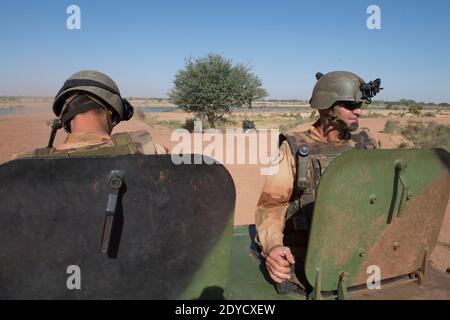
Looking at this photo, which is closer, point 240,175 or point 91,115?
point 91,115

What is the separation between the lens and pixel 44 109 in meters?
4.67

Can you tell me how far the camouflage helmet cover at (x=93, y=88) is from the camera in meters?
2.48

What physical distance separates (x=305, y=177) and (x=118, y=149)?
1.38 meters

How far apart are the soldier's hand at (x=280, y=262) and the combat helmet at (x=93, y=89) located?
149cm

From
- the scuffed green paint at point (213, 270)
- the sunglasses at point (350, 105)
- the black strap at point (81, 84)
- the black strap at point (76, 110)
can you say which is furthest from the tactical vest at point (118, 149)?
the sunglasses at point (350, 105)

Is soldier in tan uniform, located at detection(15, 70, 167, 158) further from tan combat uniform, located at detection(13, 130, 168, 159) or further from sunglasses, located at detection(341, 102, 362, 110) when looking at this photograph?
sunglasses, located at detection(341, 102, 362, 110)

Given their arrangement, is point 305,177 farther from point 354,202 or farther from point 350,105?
point 350,105

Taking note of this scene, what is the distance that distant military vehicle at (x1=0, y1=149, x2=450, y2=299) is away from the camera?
1382 mm

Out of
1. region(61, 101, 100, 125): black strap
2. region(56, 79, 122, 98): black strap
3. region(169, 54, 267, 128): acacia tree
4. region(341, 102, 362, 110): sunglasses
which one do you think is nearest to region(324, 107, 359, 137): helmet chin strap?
region(341, 102, 362, 110): sunglasses

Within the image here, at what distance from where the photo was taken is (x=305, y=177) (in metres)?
2.72

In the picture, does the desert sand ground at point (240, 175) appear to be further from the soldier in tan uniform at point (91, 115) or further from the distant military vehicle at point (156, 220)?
the distant military vehicle at point (156, 220)

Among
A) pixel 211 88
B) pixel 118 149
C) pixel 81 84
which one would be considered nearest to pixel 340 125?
pixel 118 149

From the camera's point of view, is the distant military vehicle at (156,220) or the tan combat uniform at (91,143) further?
the tan combat uniform at (91,143)
